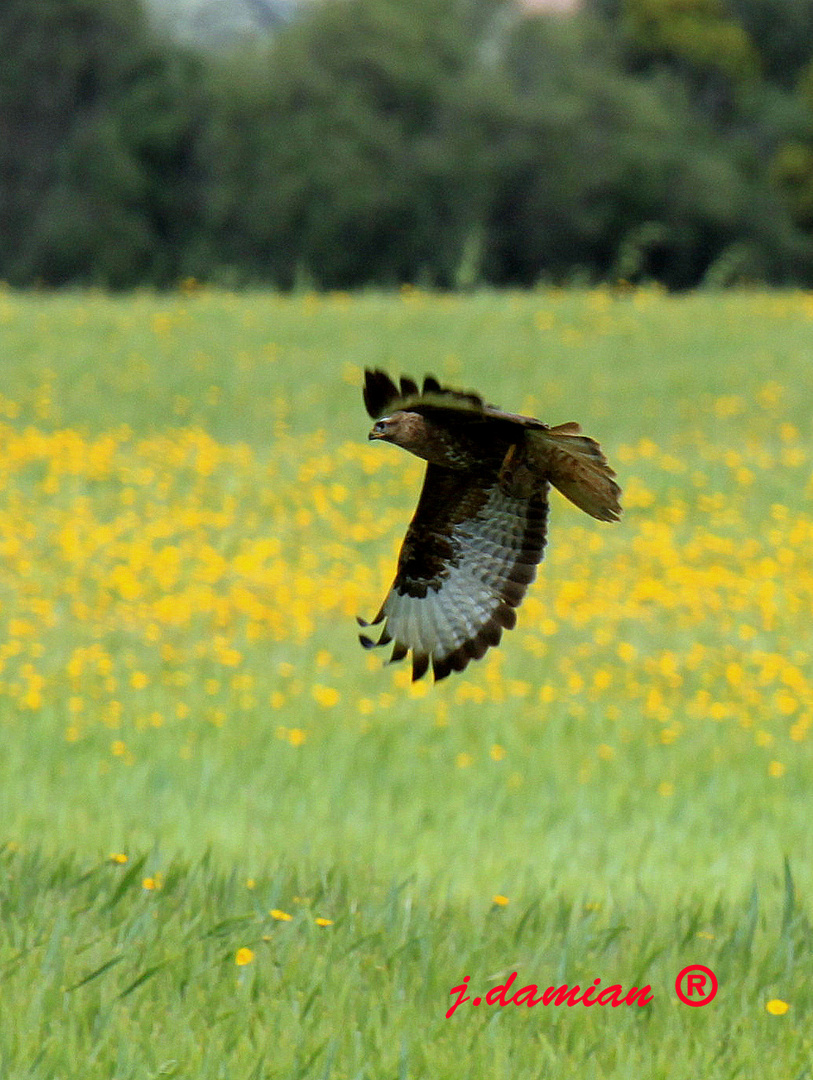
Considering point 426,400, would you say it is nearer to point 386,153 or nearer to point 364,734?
point 364,734

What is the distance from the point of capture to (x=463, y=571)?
367 centimetres

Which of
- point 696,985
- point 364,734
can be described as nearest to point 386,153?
point 364,734

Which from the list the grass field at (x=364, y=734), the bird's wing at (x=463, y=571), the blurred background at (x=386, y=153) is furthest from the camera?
the blurred background at (x=386, y=153)

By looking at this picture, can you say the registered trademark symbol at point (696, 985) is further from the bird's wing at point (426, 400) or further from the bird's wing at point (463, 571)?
the bird's wing at point (426, 400)

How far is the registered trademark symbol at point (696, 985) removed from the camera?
13.3ft

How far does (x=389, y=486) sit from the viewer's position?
12156 mm

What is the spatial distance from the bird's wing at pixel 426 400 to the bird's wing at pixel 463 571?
54 centimetres

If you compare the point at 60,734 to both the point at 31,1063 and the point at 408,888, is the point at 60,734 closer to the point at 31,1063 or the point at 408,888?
the point at 408,888

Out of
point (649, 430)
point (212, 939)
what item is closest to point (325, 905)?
point (212, 939)

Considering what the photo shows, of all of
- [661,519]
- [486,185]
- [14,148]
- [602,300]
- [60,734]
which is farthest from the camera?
[14,148]

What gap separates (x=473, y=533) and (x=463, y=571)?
3.5 inches

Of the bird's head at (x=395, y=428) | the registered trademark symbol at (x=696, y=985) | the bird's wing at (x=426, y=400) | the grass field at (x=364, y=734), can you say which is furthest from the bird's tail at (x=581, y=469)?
the registered trademark symbol at (x=696, y=985)

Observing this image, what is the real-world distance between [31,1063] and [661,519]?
872 cm

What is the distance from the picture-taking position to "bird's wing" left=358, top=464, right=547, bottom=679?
3.58 m
